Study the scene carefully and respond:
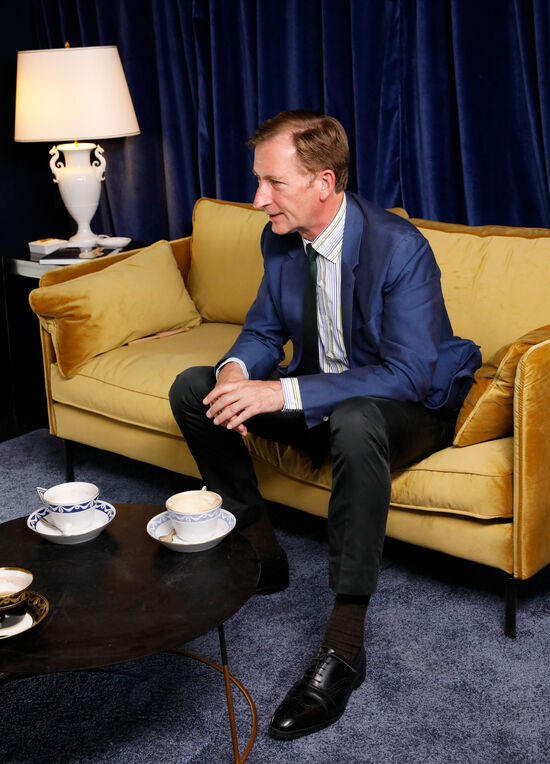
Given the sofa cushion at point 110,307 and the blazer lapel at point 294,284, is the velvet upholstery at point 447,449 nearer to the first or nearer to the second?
the sofa cushion at point 110,307

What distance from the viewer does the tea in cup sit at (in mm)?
1371

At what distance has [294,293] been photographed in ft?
7.00

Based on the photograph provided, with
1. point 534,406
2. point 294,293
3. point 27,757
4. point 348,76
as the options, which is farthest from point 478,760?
point 348,76

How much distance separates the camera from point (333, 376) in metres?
1.94

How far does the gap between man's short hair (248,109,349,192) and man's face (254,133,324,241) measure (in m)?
0.01

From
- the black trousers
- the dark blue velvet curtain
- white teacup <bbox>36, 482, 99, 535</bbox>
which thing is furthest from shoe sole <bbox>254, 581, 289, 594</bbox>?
the dark blue velvet curtain

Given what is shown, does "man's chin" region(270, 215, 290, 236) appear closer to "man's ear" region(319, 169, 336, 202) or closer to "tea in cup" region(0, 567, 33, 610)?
"man's ear" region(319, 169, 336, 202)

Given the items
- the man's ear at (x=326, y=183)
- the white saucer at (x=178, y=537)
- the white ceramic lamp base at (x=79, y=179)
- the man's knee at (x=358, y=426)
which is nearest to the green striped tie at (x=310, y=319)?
the man's ear at (x=326, y=183)

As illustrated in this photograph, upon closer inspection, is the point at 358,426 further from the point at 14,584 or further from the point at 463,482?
the point at 14,584

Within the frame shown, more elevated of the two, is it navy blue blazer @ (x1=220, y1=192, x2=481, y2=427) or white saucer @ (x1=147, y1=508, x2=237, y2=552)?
navy blue blazer @ (x1=220, y1=192, x2=481, y2=427)

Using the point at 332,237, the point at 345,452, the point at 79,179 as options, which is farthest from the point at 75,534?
the point at 79,179

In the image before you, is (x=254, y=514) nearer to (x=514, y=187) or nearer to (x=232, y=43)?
(x=514, y=187)

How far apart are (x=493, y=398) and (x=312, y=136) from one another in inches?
27.3

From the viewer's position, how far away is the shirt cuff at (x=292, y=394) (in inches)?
75.9
